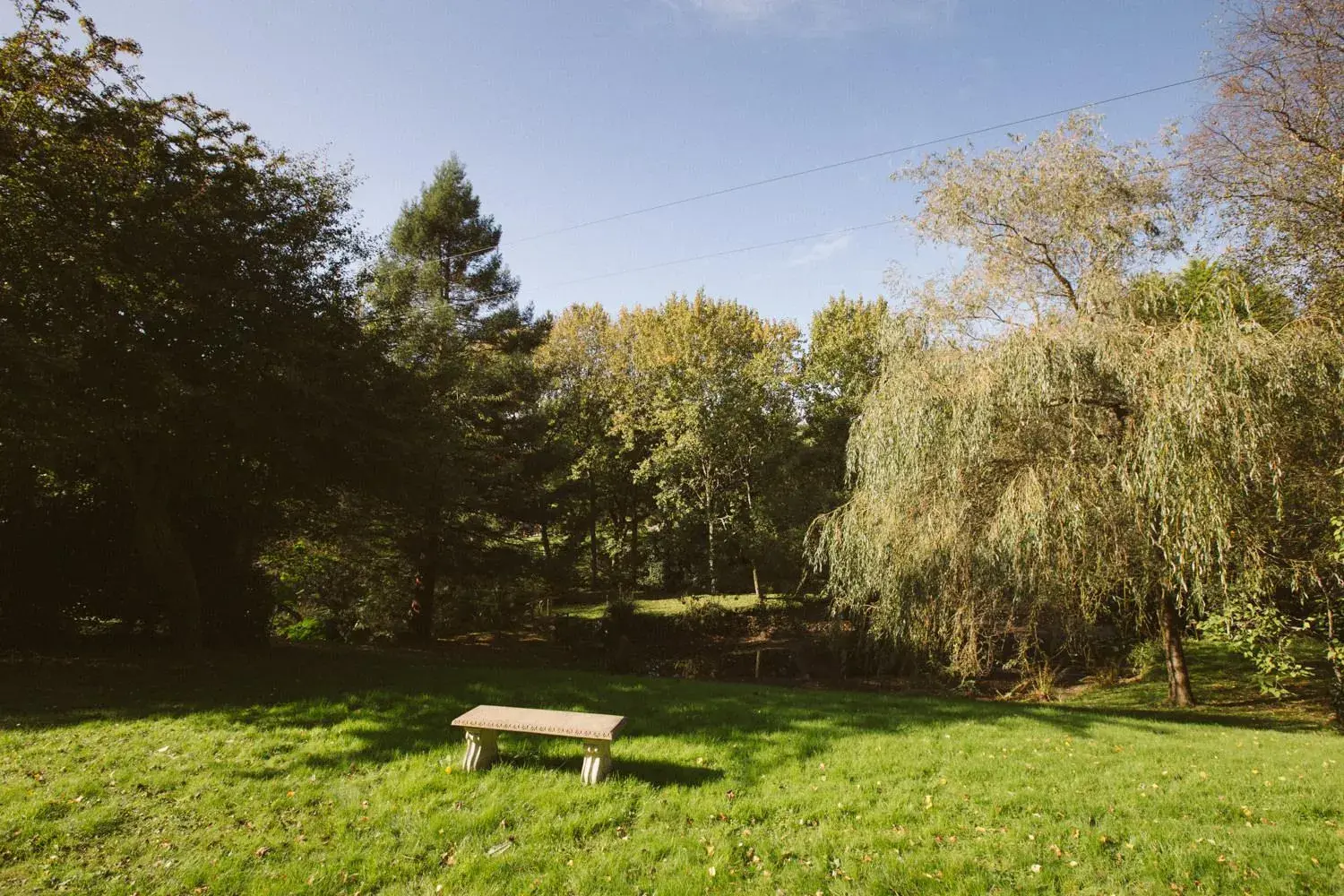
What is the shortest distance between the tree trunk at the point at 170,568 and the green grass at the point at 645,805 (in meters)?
2.19

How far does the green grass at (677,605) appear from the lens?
65.1 feet

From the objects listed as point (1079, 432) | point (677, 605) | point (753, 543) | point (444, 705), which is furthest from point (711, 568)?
point (444, 705)

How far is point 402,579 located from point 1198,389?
580 inches

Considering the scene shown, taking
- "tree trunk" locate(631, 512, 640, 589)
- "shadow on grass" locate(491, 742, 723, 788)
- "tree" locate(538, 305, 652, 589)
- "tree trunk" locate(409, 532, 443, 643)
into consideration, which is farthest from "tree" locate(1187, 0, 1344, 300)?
"tree trunk" locate(631, 512, 640, 589)

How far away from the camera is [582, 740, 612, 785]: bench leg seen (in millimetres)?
4734

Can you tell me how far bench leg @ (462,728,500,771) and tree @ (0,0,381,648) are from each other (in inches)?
213

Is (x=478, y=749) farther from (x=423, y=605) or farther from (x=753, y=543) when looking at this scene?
(x=753, y=543)

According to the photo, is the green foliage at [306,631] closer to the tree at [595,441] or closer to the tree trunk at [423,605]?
the tree trunk at [423,605]

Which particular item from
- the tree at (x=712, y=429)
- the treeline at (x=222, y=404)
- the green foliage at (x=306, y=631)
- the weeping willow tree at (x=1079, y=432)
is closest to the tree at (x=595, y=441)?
the tree at (x=712, y=429)

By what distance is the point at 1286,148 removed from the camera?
9117 mm

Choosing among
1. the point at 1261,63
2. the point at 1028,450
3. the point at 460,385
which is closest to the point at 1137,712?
the point at 1028,450

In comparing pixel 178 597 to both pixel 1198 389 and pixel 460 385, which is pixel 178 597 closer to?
pixel 460 385

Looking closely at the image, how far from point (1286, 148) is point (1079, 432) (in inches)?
228

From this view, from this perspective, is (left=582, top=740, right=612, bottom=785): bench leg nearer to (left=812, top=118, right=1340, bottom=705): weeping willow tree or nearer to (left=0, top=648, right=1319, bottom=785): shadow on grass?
(left=0, top=648, right=1319, bottom=785): shadow on grass
